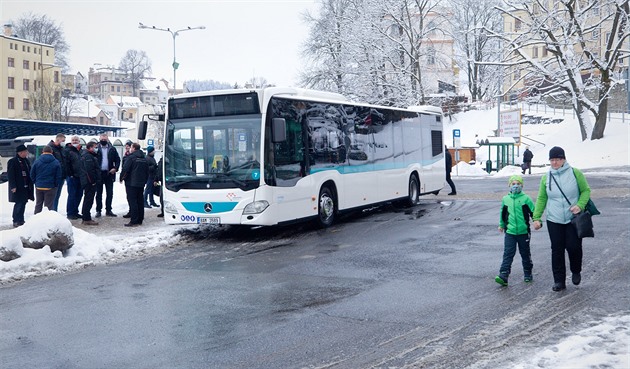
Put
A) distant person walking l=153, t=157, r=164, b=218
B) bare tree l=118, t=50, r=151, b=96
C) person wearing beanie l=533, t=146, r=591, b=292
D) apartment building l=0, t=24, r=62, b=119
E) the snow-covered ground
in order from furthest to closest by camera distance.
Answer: bare tree l=118, t=50, r=151, b=96
apartment building l=0, t=24, r=62, b=119
distant person walking l=153, t=157, r=164, b=218
person wearing beanie l=533, t=146, r=591, b=292
the snow-covered ground

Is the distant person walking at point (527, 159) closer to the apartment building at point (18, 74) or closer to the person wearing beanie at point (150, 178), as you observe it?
the person wearing beanie at point (150, 178)

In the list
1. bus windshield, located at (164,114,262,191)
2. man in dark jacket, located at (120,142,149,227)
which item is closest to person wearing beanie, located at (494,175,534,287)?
bus windshield, located at (164,114,262,191)

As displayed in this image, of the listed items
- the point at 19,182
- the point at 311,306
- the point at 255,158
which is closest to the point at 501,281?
the point at 311,306

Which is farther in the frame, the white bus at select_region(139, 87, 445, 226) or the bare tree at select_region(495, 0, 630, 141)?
the bare tree at select_region(495, 0, 630, 141)

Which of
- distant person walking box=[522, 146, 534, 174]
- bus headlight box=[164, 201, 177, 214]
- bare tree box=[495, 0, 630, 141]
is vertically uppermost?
bare tree box=[495, 0, 630, 141]

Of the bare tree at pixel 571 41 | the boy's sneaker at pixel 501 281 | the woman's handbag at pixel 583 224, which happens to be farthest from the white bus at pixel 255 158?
the bare tree at pixel 571 41

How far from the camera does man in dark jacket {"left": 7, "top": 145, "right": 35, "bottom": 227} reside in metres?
16.5

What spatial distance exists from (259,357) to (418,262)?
5.54 metres

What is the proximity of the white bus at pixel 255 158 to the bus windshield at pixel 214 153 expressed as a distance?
20mm

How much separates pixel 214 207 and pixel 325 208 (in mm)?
3004

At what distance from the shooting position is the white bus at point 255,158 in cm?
1461

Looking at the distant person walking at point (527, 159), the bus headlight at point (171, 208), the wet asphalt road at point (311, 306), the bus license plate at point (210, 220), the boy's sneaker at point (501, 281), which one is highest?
the distant person walking at point (527, 159)

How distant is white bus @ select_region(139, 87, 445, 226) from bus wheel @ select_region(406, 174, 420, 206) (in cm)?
437

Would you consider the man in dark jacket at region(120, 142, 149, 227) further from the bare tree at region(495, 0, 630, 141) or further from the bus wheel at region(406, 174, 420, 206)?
the bare tree at region(495, 0, 630, 141)
